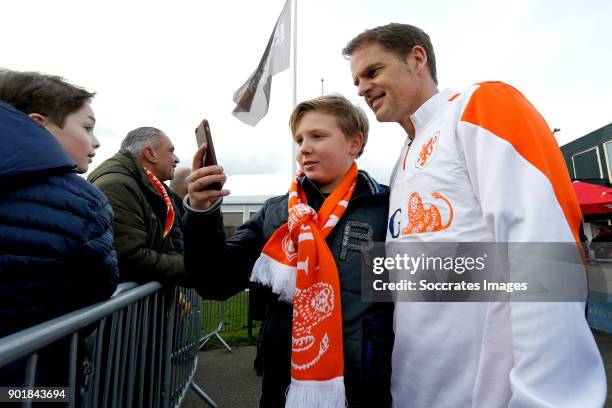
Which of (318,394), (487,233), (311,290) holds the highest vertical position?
(487,233)

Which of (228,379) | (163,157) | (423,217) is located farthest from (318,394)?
(228,379)

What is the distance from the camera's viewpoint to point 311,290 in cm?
131

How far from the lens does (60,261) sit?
3.48 feet

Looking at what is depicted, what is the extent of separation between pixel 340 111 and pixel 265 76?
613 centimetres

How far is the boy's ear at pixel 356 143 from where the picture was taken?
169cm

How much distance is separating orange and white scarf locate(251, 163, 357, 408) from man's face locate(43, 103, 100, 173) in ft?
3.00

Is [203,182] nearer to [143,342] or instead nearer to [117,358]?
[117,358]

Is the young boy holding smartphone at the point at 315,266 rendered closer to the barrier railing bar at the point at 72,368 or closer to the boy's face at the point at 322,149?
the boy's face at the point at 322,149

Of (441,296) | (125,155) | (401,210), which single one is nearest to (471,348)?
(441,296)

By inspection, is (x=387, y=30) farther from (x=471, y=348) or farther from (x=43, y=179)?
(x=43, y=179)

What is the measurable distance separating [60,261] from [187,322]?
1.90 m

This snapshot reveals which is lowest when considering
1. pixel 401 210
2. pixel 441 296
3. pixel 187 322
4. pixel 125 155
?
pixel 187 322

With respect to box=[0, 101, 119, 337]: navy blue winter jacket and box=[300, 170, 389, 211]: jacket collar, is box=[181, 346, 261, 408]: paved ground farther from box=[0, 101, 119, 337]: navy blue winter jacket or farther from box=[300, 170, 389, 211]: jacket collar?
box=[0, 101, 119, 337]: navy blue winter jacket

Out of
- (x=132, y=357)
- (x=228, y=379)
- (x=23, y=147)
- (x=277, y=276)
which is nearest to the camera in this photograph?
(x=23, y=147)
